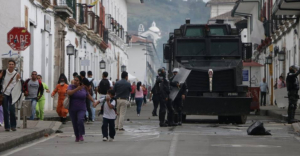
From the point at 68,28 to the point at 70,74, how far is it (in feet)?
10.2

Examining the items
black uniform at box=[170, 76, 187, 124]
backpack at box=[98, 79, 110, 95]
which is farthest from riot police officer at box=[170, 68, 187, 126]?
backpack at box=[98, 79, 110, 95]

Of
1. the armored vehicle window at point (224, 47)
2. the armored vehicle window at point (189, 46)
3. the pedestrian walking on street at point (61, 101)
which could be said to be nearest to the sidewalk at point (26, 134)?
the pedestrian walking on street at point (61, 101)

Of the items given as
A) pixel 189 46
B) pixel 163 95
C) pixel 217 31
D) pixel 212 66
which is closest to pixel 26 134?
pixel 163 95

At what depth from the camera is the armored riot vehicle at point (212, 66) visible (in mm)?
24312

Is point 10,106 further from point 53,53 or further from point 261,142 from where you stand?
point 53,53

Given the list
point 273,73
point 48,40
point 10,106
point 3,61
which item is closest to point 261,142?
point 10,106

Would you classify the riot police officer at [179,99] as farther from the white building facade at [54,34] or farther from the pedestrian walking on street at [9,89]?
the pedestrian walking on street at [9,89]

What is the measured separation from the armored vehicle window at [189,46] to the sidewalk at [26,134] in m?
5.07

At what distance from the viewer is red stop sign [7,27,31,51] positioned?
2152 cm

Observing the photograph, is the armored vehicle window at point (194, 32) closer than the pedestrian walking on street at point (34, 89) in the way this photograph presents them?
No

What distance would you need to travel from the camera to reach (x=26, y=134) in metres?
17.8

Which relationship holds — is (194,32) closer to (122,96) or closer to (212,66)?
(212,66)

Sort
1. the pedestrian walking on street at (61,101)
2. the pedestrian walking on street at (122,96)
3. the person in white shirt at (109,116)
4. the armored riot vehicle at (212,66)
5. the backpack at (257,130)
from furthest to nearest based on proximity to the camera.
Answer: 1. the pedestrian walking on street at (61,101)
2. the armored riot vehicle at (212,66)
3. the pedestrian walking on street at (122,96)
4. the backpack at (257,130)
5. the person in white shirt at (109,116)

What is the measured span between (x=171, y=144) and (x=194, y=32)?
→ 1023 cm
